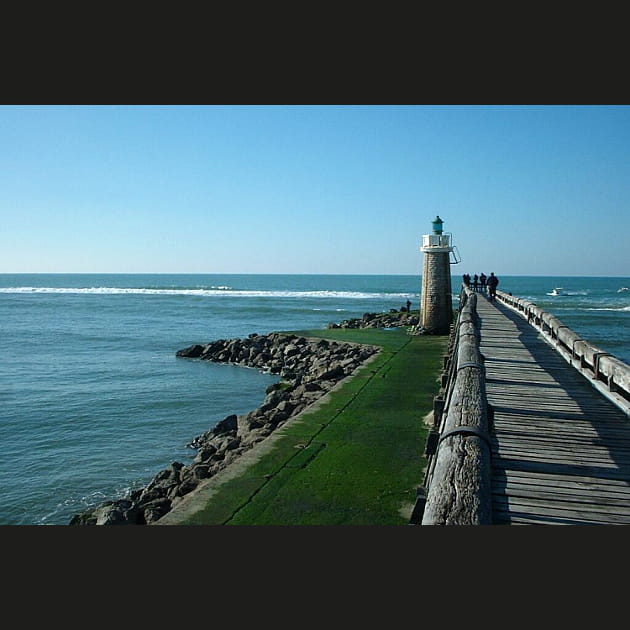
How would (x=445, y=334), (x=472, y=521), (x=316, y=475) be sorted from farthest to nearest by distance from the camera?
(x=445, y=334) → (x=316, y=475) → (x=472, y=521)

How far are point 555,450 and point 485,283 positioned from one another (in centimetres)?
3463

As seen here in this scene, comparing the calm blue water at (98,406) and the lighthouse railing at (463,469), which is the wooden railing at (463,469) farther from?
the calm blue water at (98,406)

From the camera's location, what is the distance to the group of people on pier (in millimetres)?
33312

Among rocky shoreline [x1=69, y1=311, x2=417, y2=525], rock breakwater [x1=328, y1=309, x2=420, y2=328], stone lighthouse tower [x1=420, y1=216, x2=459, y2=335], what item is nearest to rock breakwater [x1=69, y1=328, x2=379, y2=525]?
rocky shoreline [x1=69, y1=311, x2=417, y2=525]

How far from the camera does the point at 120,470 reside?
1230 cm

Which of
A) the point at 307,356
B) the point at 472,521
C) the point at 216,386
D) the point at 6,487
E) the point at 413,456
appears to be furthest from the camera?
the point at 307,356

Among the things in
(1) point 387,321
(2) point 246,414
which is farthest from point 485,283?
(2) point 246,414

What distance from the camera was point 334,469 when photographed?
898cm

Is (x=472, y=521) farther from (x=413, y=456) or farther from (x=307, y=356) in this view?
(x=307, y=356)

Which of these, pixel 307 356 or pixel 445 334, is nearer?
pixel 307 356

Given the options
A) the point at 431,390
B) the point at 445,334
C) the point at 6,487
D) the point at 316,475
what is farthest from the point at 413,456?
the point at 445,334

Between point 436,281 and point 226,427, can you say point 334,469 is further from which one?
point 436,281

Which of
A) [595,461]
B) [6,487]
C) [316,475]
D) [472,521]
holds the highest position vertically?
[472,521]

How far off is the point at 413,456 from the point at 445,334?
18728 mm
